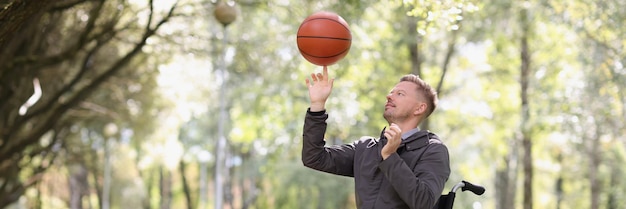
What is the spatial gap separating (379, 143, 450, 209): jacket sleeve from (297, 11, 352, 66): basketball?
5.12ft

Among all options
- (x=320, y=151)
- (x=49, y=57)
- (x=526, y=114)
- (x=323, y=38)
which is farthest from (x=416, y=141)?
(x=526, y=114)

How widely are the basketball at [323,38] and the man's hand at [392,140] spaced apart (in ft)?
5.13

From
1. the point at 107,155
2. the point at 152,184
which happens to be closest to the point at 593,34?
the point at 107,155

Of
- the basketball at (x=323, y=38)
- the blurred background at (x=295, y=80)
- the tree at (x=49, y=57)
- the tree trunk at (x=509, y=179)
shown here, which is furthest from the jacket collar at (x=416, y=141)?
the tree trunk at (x=509, y=179)

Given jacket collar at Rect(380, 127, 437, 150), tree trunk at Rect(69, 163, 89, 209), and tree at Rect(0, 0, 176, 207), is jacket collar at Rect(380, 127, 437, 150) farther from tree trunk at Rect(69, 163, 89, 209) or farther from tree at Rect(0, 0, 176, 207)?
tree trunk at Rect(69, 163, 89, 209)

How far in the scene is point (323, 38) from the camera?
6082mm

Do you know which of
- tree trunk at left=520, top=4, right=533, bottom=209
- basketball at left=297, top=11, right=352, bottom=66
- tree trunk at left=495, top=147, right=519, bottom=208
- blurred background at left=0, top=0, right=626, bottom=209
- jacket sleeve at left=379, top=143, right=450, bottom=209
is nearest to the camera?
jacket sleeve at left=379, top=143, right=450, bottom=209

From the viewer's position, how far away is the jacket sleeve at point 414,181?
4.50 metres

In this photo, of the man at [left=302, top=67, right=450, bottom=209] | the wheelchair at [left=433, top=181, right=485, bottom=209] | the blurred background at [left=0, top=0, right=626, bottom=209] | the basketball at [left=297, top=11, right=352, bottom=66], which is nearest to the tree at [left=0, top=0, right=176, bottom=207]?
the blurred background at [left=0, top=0, right=626, bottom=209]

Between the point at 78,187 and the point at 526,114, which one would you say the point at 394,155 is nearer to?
the point at 526,114

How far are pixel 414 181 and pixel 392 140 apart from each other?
0.23m

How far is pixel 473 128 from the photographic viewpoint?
25.3 m

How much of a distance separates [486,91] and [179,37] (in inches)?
457

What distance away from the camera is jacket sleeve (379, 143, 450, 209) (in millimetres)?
4500
